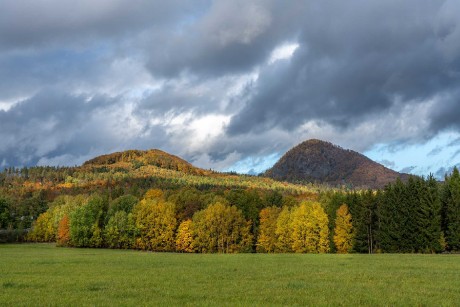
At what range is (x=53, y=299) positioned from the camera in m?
21.8

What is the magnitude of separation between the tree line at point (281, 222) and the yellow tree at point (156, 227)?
0.27 metres

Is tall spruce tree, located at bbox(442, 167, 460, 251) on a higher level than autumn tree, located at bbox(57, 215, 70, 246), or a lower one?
higher

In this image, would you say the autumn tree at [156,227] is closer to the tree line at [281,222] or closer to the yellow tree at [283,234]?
the tree line at [281,222]

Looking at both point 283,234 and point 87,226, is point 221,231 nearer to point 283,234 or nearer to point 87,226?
point 283,234

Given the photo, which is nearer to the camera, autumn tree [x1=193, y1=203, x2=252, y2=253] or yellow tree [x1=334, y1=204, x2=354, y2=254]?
yellow tree [x1=334, y1=204, x2=354, y2=254]

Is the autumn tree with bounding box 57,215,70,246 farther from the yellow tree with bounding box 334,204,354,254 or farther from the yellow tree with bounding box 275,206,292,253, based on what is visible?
the yellow tree with bounding box 334,204,354,254

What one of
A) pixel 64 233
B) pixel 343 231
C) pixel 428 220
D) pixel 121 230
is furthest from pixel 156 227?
pixel 428 220

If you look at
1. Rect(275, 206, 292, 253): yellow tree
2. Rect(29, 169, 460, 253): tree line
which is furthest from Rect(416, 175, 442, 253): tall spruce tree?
Rect(275, 206, 292, 253): yellow tree

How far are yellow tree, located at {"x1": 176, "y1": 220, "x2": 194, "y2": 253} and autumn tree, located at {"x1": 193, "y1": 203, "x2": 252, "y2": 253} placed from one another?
1711 millimetres

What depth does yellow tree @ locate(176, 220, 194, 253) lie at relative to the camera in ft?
386

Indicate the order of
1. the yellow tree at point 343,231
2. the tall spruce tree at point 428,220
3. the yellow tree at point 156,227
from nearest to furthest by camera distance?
the tall spruce tree at point 428,220 < the yellow tree at point 343,231 < the yellow tree at point 156,227

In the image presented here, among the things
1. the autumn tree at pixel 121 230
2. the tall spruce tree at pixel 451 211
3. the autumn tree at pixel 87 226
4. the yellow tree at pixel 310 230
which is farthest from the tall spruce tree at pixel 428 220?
the autumn tree at pixel 87 226

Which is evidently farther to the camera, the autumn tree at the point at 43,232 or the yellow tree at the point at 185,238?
the autumn tree at the point at 43,232

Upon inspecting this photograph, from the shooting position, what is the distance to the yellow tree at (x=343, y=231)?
105 metres
